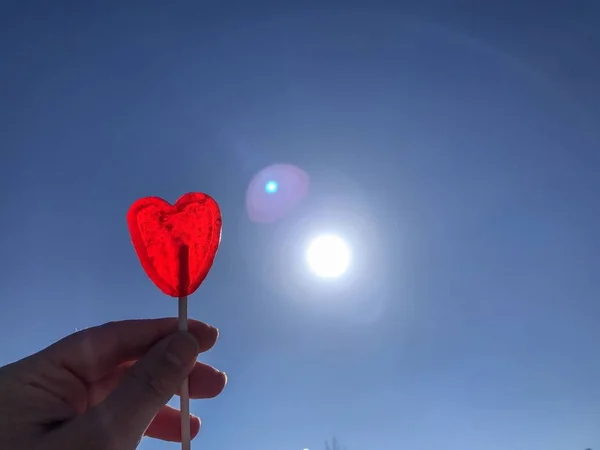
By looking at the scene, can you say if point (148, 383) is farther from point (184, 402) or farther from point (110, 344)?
point (110, 344)

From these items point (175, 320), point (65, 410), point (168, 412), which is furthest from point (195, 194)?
point (168, 412)

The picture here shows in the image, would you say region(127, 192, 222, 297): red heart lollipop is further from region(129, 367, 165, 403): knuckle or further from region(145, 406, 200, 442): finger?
region(145, 406, 200, 442): finger

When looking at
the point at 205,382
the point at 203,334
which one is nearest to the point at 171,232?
the point at 203,334

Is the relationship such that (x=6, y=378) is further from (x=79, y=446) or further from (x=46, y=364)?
(x=79, y=446)

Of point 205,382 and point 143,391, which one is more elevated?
point 205,382

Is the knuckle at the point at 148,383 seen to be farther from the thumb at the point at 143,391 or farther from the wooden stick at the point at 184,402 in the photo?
the wooden stick at the point at 184,402

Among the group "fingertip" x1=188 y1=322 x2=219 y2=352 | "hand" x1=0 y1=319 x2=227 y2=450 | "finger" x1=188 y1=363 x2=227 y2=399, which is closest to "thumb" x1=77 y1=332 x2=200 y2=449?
"hand" x1=0 y1=319 x2=227 y2=450

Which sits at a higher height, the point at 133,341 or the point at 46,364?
the point at 133,341
